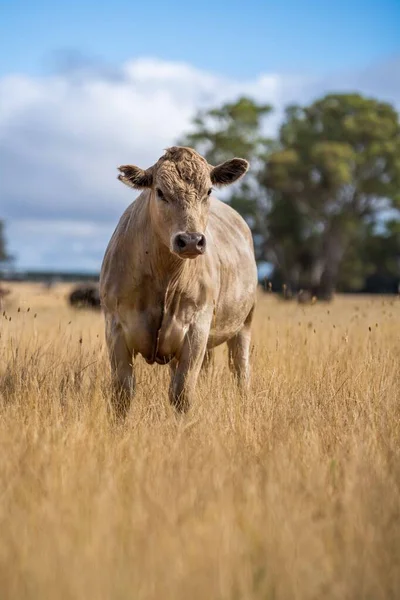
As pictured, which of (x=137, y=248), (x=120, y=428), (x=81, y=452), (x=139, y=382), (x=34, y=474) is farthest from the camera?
(x=139, y=382)

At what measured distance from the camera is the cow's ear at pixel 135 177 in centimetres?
652

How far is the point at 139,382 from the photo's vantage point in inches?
296

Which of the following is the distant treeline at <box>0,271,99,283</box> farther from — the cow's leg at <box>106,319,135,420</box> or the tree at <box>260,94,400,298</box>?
the cow's leg at <box>106,319,135,420</box>

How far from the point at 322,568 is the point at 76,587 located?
0.98 metres

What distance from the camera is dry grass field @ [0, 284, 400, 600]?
3135 millimetres

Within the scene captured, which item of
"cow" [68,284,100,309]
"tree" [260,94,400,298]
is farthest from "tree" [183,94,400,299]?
"cow" [68,284,100,309]

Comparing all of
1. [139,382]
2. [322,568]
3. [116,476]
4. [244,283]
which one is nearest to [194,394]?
[139,382]

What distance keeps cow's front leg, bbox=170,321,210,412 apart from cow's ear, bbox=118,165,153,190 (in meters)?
1.23

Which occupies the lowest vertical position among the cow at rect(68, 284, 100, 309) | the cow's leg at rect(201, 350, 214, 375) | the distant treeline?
the distant treeline

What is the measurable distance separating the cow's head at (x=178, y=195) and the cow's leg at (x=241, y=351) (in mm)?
2515

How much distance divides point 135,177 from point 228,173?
88 cm

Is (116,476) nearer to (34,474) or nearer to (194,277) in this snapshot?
(34,474)

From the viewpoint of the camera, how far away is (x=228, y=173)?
275 inches

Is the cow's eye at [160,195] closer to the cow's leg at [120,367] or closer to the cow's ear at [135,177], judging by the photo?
the cow's ear at [135,177]
